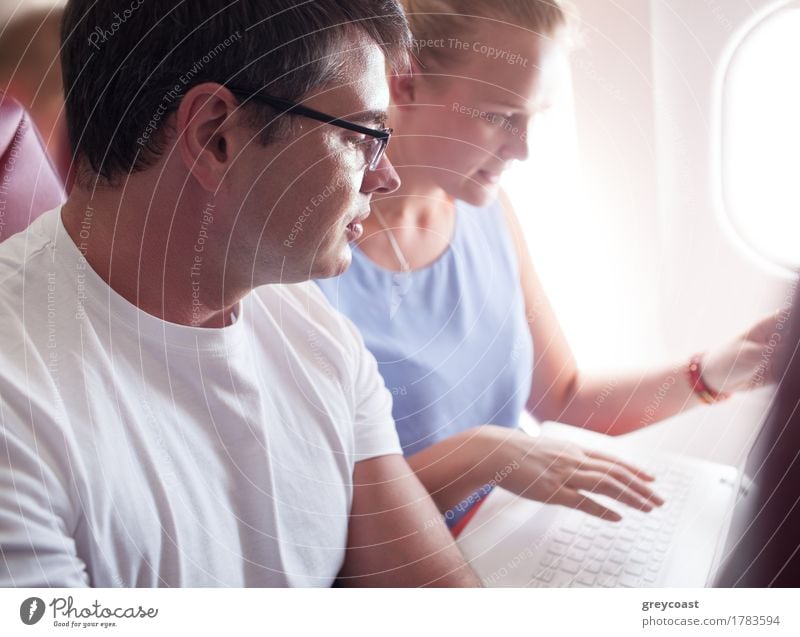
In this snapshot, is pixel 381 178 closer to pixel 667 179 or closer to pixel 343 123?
pixel 343 123

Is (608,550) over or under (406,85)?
under

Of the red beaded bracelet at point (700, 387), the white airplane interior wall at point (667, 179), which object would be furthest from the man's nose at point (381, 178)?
the red beaded bracelet at point (700, 387)

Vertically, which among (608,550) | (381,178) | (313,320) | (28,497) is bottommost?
(608,550)

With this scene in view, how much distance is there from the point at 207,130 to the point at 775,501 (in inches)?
23.0

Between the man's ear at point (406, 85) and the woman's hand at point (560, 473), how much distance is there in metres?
0.28

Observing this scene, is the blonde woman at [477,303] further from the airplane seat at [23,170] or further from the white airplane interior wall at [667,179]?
the airplane seat at [23,170]

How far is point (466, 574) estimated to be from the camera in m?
0.65

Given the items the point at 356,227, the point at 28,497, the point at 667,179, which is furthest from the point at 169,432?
the point at 667,179

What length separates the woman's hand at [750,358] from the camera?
69cm

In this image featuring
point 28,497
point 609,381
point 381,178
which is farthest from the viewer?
point 609,381

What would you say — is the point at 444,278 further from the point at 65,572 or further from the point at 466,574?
the point at 65,572

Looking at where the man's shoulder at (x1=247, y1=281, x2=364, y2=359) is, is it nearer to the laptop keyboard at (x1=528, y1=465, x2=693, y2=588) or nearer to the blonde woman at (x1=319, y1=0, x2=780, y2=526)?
the blonde woman at (x1=319, y1=0, x2=780, y2=526)

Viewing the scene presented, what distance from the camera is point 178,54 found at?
0.52 meters
